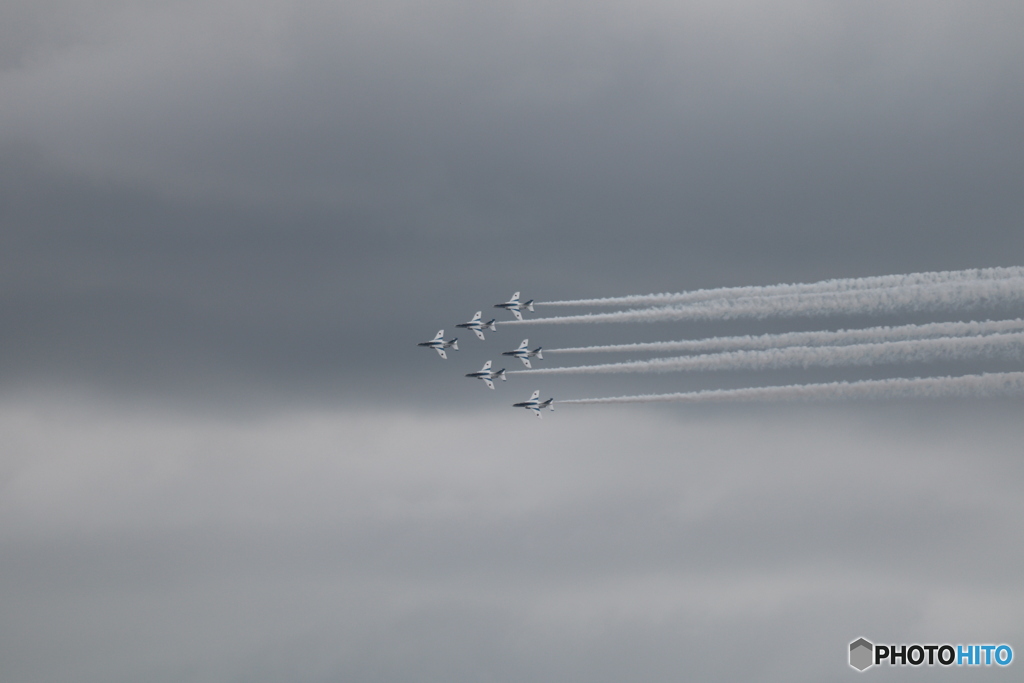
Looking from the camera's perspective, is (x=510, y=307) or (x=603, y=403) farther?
(x=510, y=307)

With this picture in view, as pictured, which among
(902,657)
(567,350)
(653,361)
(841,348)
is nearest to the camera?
(902,657)

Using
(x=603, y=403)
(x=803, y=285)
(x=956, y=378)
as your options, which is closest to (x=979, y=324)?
(x=956, y=378)

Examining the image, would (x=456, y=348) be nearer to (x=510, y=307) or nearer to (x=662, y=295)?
(x=510, y=307)

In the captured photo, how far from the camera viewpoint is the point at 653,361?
389ft

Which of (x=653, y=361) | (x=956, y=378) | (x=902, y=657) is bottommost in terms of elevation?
(x=902, y=657)

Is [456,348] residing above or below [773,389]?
above

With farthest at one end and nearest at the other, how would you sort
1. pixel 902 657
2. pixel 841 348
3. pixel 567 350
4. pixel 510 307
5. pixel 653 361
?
pixel 510 307 → pixel 567 350 → pixel 653 361 → pixel 841 348 → pixel 902 657

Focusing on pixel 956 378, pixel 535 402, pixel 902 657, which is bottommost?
pixel 902 657

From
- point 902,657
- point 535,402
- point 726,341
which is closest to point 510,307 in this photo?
point 535,402

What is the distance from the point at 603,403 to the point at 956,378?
92.4ft

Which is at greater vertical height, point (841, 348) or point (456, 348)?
point (456, 348)

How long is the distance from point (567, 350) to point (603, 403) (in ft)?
19.3

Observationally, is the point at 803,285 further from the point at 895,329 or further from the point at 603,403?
the point at 603,403

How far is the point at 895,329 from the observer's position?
107062 millimetres
